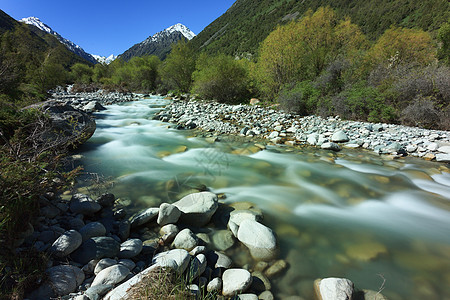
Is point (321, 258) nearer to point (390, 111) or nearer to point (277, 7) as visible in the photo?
point (390, 111)

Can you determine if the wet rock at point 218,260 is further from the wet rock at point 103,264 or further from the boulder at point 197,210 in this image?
the wet rock at point 103,264

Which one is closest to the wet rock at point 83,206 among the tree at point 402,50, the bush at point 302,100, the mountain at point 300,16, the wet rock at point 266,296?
the wet rock at point 266,296

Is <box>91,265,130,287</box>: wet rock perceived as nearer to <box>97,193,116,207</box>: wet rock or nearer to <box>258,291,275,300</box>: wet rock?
<box>258,291,275,300</box>: wet rock

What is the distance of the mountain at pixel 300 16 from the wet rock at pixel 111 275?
43.2 meters

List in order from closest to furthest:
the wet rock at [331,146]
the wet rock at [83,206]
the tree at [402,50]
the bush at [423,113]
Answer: the wet rock at [83,206]
the wet rock at [331,146]
the bush at [423,113]
the tree at [402,50]

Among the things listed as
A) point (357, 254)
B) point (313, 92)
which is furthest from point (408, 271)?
point (313, 92)

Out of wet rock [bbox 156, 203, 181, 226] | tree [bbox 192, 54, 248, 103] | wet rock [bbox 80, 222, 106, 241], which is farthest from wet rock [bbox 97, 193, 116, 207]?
tree [bbox 192, 54, 248, 103]

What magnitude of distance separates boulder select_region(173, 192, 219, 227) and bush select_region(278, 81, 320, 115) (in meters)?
11.6

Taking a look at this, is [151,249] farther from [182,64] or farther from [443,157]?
[182,64]

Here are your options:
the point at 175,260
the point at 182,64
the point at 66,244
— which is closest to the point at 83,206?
the point at 66,244

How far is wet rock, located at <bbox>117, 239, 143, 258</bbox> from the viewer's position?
2.47m

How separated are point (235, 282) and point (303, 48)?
17.9 metres

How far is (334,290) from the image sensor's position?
2.16 m

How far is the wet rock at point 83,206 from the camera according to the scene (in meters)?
3.22
